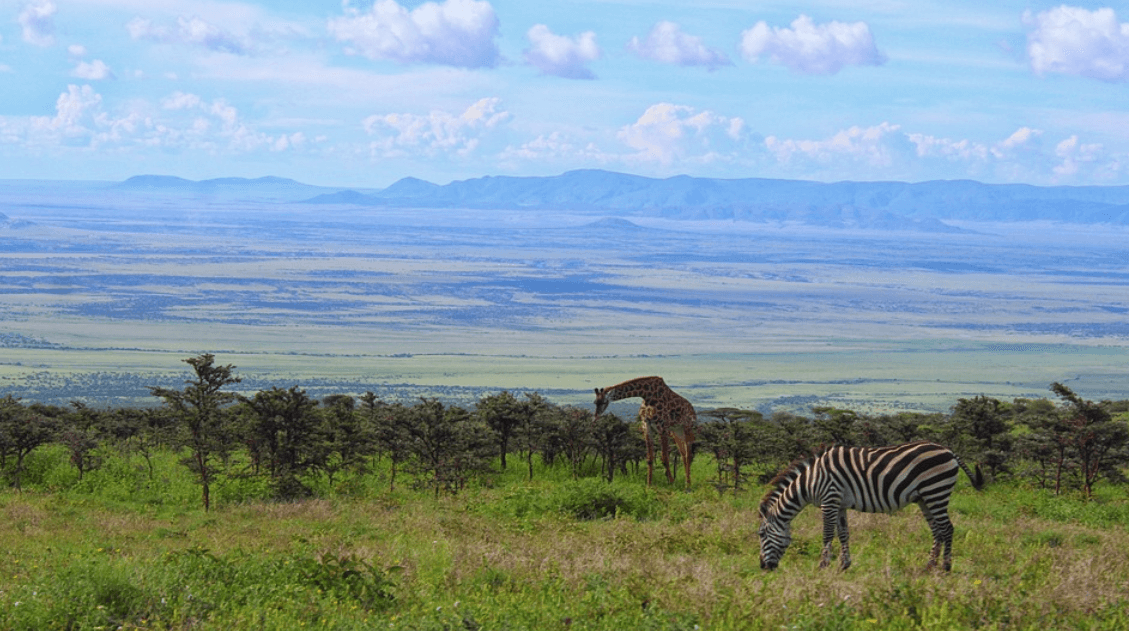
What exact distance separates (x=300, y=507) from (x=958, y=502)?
11828 millimetres

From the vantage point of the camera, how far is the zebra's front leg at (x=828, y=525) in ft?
41.5

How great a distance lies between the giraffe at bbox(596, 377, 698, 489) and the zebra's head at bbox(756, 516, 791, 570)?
922 cm

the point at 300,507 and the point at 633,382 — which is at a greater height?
the point at 633,382

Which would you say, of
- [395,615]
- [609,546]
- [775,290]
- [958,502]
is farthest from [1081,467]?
[775,290]

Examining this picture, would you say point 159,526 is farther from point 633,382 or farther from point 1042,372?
point 1042,372

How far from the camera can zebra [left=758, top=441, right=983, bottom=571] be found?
1238cm

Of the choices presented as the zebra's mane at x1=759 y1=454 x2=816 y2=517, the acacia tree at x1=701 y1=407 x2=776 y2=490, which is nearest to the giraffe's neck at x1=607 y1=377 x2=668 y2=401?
the acacia tree at x1=701 y1=407 x2=776 y2=490

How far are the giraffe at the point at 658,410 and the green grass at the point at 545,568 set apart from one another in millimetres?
2474

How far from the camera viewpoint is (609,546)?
555 inches

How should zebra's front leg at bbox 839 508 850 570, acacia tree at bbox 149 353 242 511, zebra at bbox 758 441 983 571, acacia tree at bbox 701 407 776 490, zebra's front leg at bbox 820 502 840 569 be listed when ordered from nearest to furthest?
zebra at bbox 758 441 983 571 < zebra's front leg at bbox 839 508 850 570 < zebra's front leg at bbox 820 502 840 569 < acacia tree at bbox 149 353 242 511 < acacia tree at bbox 701 407 776 490

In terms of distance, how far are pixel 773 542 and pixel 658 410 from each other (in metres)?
9.46

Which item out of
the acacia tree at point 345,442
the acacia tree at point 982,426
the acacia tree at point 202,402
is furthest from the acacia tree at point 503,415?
the acacia tree at point 982,426

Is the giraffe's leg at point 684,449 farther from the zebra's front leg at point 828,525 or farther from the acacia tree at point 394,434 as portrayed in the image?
the zebra's front leg at point 828,525

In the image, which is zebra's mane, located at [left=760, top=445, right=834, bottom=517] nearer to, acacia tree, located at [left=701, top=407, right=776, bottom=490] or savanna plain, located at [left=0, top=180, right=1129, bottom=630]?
savanna plain, located at [left=0, top=180, right=1129, bottom=630]
